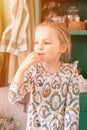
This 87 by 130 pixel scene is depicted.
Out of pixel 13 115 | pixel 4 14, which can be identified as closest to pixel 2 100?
pixel 13 115

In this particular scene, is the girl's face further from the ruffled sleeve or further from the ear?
the ruffled sleeve

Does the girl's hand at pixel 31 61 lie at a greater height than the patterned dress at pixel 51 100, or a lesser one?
greater

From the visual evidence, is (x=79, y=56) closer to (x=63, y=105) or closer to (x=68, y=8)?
(x=68, y=8)

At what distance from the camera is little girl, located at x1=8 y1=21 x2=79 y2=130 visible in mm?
1061

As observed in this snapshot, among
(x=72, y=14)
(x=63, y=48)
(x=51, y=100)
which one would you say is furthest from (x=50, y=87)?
(x=72, y=14)

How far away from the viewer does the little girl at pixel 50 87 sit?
1061mm

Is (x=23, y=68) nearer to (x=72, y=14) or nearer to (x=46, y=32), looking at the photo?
(x=46, y=32)

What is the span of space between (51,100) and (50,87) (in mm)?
51

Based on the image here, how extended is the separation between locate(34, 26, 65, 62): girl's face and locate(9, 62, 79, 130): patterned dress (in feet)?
0.23

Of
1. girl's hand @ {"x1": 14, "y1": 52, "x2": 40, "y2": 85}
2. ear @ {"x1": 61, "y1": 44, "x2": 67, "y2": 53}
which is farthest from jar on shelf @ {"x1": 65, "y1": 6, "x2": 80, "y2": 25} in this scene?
girl's hand @ {"x1": 14, "y1": 52, "x2": 40, "y2": 85}

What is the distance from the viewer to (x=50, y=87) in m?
1.09

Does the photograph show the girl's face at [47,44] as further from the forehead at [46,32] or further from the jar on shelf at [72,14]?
the jar on shelf at [72,14]

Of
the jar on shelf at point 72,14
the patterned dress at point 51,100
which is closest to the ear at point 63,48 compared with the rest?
the patterned dress at point 51,100

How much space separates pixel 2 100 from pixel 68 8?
30.2 inches
